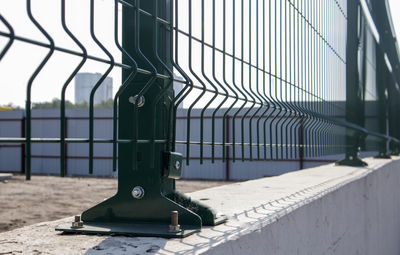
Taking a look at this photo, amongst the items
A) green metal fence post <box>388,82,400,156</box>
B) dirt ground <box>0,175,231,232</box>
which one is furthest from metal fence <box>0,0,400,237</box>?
green metal fence post <box>388,82,400,156</box>

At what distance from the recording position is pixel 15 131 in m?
24.0

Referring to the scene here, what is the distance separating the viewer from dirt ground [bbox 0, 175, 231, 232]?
10.8 m

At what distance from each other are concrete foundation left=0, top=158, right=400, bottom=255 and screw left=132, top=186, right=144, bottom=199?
8.3 inches

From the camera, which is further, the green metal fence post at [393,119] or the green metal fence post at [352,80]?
the green metal fence post at [393,119]

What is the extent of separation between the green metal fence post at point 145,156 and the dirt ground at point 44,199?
7.50 meters

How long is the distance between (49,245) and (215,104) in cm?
88

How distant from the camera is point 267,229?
1.90 m

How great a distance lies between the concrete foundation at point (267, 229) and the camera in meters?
1.55

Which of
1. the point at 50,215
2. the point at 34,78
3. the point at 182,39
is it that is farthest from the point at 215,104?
the point at 50,215

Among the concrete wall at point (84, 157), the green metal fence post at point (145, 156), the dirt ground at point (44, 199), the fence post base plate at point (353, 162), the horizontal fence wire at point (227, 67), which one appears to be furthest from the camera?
the concrete wall at point (84, 157)

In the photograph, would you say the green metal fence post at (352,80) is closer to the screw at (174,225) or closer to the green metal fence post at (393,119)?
the green metal fence post at (393,119)

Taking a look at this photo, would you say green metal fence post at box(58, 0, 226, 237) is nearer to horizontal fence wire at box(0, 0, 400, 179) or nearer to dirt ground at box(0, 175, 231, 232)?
horizontal fence wire at box(0, 0, 400, 179)

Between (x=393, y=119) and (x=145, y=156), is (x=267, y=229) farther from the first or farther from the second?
(x=393, y=119)

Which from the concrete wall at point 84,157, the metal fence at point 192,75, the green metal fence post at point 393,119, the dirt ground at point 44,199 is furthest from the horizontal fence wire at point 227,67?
the concrete wall at point 84,157
